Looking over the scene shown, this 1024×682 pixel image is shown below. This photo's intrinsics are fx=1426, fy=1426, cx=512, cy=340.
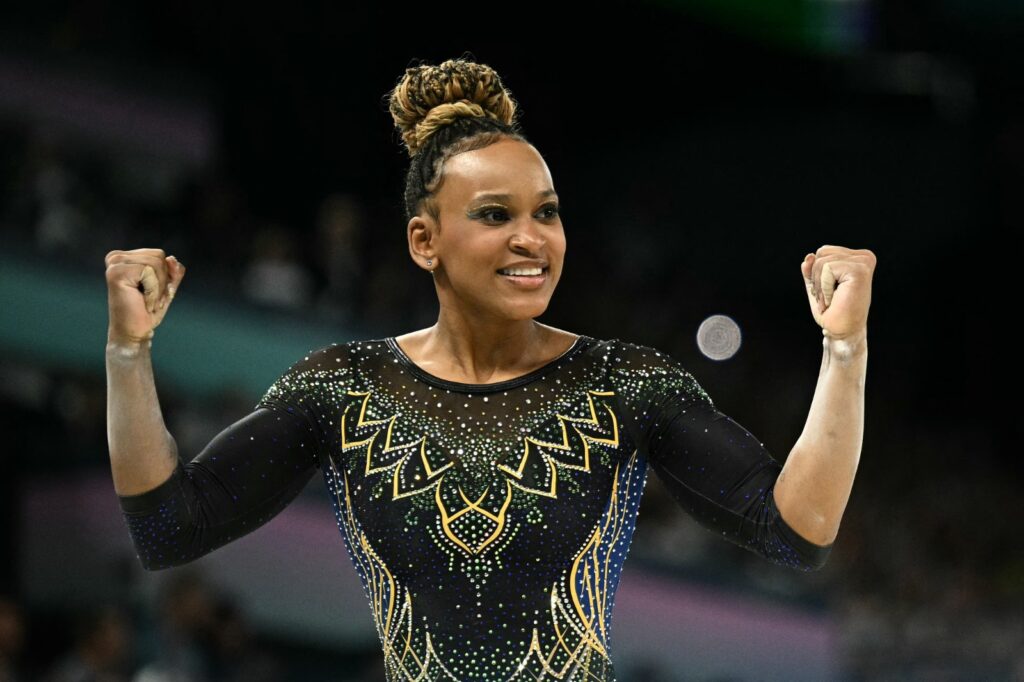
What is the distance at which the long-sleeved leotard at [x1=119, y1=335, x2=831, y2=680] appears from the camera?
2.35 meters

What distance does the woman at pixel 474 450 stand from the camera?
Result: 2.29 metres

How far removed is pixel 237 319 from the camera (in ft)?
23.7

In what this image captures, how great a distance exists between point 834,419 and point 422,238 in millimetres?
799

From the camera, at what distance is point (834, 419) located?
217 cm

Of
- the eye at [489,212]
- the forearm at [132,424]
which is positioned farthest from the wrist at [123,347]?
the eye at [489,212]

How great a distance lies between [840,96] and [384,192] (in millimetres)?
4315

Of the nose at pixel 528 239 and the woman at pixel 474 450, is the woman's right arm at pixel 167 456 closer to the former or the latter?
the woman at pixel 474 450

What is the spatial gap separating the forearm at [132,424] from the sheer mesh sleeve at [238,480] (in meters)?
0.03

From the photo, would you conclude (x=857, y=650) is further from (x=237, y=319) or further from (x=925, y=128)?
(x=925, y=128)

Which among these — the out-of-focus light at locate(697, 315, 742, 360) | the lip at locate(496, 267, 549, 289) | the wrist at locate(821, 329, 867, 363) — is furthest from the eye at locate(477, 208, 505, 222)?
the out-of-focus light at locate(697, 315, 742, 360)

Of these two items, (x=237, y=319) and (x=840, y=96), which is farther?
(x=840, y=96)

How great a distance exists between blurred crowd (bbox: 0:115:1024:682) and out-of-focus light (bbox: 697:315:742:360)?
1418mm

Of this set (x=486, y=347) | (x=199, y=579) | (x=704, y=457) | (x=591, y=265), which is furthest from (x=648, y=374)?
(x=591, y=265)

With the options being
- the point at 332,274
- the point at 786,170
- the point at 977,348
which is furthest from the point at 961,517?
the point at 332,274
